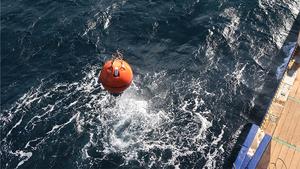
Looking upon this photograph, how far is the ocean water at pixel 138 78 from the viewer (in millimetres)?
34625

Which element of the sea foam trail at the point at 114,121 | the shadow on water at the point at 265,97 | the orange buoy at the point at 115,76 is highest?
the orange buoy at the point at 115,76

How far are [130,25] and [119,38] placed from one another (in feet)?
7.99

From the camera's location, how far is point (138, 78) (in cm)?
4003

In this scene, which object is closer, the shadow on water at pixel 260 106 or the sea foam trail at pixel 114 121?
the sea foam trail at pixel 114 121

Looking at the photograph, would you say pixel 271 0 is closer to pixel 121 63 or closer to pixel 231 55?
pixel 231 55

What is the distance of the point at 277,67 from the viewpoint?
42781mm

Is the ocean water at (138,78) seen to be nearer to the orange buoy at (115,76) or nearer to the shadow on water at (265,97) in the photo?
the shadow on water at (265,97)

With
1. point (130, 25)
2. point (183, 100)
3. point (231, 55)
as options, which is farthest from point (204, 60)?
point (130, 25)

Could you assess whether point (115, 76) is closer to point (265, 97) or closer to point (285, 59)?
point (265, 97)

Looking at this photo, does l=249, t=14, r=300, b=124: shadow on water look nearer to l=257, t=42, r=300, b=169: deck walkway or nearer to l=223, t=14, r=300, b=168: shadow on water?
l=223, t=14, r=300, b=168: shadow on water

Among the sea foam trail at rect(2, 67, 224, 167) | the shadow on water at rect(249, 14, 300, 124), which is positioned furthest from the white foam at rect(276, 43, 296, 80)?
the sea foam trail at rect(2, 67, 224, 167)

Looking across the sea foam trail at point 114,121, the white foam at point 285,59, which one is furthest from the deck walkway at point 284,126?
the sea foam trail at point 114,121

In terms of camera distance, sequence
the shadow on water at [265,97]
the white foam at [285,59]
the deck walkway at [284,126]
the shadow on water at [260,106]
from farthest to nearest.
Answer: the white foam at [285,59]
the shadow on water at [265,97]
the shadow on water at [260,106]
the deck walkway at [284,126]

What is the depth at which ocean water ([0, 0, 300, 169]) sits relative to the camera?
3462cm
